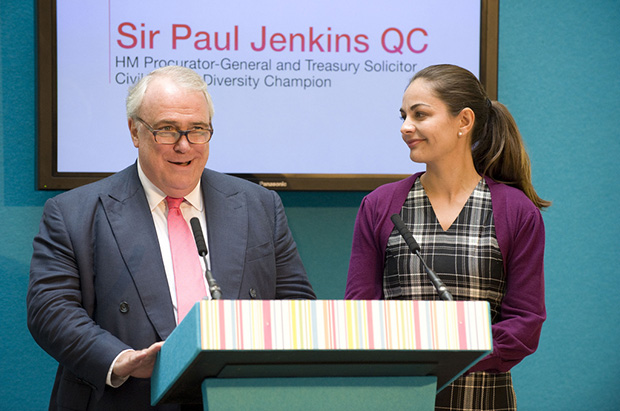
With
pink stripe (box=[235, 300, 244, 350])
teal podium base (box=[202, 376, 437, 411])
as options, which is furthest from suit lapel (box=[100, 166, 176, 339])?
pink stripe (box=[235, 300, 244, 350])

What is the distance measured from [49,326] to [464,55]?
2.05m

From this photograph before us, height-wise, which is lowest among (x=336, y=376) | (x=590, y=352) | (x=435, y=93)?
(x=590, y=352)

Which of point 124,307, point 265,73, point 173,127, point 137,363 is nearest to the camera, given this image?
point 137,363

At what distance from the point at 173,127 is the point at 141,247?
11.7 inches

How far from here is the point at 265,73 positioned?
9.89 feet

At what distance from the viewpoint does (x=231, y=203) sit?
1963mm

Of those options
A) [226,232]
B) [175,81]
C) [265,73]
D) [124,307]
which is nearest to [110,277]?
[124,307]

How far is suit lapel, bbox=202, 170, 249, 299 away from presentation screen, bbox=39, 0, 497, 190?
1007mm

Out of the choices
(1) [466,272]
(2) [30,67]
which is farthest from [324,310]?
(2) [30,67]

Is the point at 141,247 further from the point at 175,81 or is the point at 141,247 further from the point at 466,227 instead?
the point at 466,227

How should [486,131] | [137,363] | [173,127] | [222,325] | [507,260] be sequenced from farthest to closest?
[486,131]
[507,260]
[173,127]
[137,363]
[222,325]

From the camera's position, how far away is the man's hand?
4.70 feet

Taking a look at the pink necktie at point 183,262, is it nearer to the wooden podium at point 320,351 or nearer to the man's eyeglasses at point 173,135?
the man's eyeglasses at point 173,135

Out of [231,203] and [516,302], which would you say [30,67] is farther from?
[516,302]
